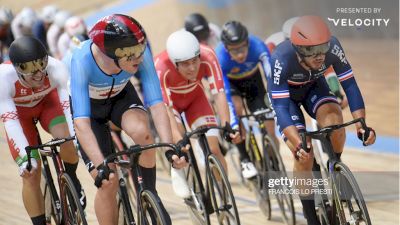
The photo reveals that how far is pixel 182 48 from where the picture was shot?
606 cm

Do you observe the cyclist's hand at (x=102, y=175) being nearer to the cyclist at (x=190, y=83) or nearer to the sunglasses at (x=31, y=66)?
the sunglasses at (x=31, y=66)

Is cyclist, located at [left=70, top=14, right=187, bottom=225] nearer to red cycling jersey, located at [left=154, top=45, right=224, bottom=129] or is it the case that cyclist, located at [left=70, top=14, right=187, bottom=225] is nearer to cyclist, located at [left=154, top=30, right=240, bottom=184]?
cyclist, located at [left=154, top=30, right=240, bottom=184]

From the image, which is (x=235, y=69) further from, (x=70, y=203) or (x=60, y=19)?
(x=60, y=19)

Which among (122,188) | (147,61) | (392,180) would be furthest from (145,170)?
(392,180)

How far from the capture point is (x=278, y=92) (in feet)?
17.0

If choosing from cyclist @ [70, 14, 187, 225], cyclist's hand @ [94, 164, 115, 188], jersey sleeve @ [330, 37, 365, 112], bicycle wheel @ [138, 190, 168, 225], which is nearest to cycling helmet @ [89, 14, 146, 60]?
cyclist @ [70, 14, 187, 225]

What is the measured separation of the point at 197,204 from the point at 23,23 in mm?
8588

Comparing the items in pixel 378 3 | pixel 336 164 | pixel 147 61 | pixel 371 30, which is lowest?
pixel 371 30

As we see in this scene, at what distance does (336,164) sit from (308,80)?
0.65 meters

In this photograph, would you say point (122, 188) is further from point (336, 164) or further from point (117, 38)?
point (336, 164)

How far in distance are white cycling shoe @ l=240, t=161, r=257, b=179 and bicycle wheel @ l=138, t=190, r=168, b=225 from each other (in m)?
2.36

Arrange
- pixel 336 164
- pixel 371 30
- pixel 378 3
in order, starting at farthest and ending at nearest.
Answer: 1. pixel 371 30
2. pixel 378 3
3. pixel 336 164

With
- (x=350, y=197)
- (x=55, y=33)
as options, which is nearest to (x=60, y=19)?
(x=55, y=33)

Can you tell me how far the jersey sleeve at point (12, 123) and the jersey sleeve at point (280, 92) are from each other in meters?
1.53
